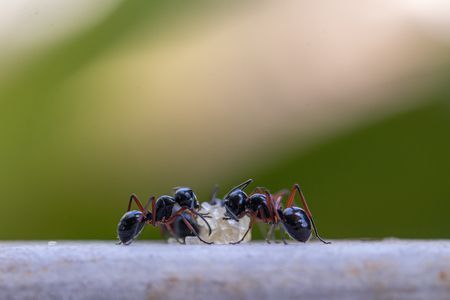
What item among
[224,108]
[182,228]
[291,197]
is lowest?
[182,228]

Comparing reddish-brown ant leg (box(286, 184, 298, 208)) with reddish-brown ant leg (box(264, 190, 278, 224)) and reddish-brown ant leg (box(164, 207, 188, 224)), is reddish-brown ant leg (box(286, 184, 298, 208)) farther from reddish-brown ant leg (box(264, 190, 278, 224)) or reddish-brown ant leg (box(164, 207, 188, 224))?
reddish-brown ant leg (box(164, 207, 188, 224))

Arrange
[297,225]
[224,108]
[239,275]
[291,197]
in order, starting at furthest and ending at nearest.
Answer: [224,108] < [291,197] < [297,225] < [239,275]

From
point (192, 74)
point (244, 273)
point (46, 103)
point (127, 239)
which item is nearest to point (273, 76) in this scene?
point (192, 74)

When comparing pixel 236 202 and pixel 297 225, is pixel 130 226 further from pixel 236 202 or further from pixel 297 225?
pixel 297 225

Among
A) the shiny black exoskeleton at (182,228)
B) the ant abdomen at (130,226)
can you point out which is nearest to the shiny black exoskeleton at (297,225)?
the shiny black exoskeleton at (182,228)

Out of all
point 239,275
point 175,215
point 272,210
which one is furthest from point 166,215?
point 239,275

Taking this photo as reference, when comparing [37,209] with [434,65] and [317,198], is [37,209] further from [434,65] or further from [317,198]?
[434,65]
